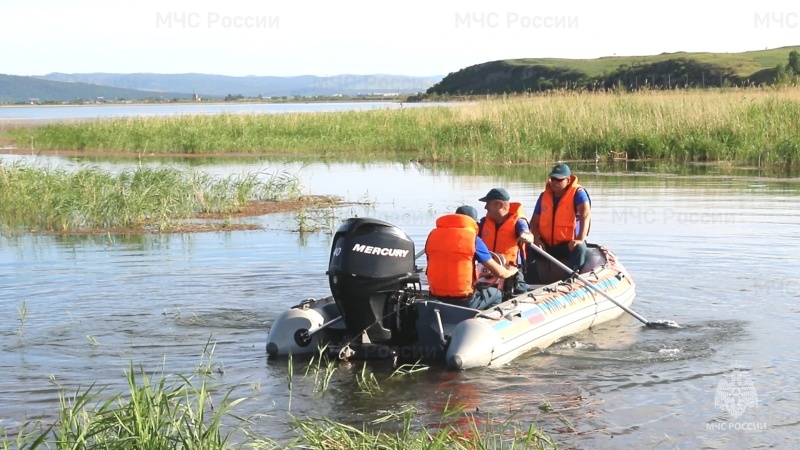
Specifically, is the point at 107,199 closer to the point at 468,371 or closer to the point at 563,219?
the point at 563,219

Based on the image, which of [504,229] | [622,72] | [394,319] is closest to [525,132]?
[504,229]

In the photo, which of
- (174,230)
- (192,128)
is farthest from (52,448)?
(192,128)

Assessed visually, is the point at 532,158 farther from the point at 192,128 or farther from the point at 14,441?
the point at 14,441

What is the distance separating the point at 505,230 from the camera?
10.4 m

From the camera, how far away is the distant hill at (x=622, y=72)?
7188 centimetres

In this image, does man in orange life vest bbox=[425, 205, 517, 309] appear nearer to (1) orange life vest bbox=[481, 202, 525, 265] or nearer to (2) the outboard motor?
(2) the outboard motor

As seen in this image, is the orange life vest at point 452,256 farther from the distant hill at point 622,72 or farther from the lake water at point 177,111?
the distant hill at point 622,72

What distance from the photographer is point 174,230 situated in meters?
16.9

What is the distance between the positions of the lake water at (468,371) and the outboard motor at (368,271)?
1.40 ft

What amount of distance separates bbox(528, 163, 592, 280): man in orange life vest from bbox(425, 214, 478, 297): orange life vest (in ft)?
7.93

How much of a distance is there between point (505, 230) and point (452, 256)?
120cm

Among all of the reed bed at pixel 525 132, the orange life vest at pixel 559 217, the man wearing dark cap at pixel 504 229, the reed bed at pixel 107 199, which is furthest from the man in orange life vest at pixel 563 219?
the reed bed at pixel 525 132

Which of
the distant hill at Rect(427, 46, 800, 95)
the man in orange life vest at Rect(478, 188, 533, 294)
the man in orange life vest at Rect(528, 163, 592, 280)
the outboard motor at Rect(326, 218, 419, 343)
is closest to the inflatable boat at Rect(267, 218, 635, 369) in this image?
the outboard motor at Rect(326, 218, 419, 343)

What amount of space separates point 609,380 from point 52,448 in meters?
4.26
